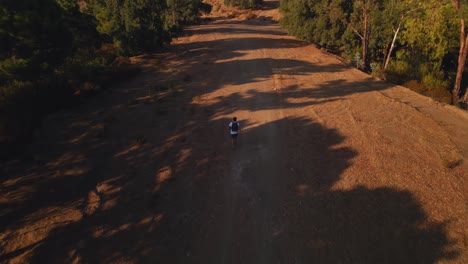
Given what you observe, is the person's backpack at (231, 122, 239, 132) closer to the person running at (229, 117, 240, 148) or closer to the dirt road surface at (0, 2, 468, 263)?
the person running at (229, 117, 240, 148)

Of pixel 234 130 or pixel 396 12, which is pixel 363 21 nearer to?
pixel 396 12

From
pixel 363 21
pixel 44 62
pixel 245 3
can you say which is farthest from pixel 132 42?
pixel 245 3

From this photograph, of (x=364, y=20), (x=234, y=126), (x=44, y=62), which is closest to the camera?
(x=234, y=126)

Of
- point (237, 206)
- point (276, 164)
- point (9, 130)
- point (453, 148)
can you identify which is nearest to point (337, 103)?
point (453, 148)

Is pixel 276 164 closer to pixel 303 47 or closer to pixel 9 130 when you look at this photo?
pixel 9 130

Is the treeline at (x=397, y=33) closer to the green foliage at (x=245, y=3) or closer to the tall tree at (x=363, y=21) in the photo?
the tall tree at (x=363, y=21)

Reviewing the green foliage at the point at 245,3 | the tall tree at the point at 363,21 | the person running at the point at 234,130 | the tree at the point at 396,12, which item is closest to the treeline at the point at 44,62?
the person running at the point at 234,130

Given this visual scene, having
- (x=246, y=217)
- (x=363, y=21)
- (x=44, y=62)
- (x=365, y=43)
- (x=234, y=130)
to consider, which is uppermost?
(x=363, y=21)
